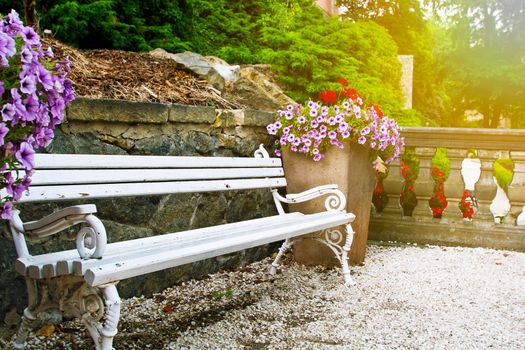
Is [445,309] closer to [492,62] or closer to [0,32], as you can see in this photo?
[0,32]

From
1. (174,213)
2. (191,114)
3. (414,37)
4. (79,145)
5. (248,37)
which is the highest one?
(414,37)

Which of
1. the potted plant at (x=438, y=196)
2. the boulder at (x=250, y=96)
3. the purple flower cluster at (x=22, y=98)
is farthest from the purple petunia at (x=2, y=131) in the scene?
the potted plant at (x=438, y=196)

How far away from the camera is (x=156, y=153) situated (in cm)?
384

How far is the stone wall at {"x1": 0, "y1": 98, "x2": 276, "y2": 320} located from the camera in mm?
3193

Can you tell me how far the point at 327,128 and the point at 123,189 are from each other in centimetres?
209

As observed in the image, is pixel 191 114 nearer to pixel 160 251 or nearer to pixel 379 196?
pixel 160 251

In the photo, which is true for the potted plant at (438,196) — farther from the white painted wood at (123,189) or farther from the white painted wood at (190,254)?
the white painted wood at (123,189)

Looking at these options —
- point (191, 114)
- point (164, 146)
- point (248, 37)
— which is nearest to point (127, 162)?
point (164, 146)

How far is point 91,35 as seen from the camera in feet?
20.7

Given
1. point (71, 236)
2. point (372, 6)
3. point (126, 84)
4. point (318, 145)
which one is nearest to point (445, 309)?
point (318, 145)

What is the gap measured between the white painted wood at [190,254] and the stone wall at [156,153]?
0.73 m

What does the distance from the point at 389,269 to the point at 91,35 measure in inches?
154

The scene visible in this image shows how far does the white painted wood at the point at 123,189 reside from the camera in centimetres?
258

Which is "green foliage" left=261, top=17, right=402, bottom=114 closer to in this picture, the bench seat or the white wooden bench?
the white wooden bench
